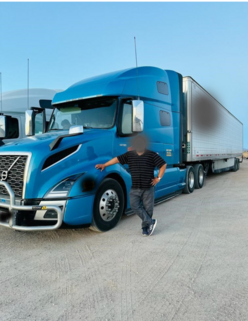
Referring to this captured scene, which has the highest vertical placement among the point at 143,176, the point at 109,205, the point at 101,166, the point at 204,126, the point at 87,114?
the point at 204,126

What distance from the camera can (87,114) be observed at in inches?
204

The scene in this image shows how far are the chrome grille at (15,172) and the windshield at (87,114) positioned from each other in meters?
1.56

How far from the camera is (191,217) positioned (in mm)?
5555

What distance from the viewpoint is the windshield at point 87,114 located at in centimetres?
500

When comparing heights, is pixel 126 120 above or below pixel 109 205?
above

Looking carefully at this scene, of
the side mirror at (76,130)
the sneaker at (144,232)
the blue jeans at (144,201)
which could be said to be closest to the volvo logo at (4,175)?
the side mirror at (76,130)

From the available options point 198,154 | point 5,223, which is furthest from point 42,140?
point 198,154

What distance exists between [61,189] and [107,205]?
38.2 inches

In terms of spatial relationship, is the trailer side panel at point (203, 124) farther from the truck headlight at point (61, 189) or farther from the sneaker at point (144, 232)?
the truck headlight at point (61, 189)

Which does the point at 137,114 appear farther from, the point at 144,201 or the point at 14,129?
the point at 14,129

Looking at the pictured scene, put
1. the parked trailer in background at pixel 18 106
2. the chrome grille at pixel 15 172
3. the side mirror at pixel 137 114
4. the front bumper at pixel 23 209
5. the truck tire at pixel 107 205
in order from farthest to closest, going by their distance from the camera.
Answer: the parked trailer in background at pixel 18 106 → the side mirror at pixel 137 114 → the truck tire at pixel 107 205 → the chrome grille at pixel 15 172 → the front bumper at pixel 23 209

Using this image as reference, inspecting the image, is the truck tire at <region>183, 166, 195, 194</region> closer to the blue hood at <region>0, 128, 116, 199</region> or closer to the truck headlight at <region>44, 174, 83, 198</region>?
the blue hood at <region>0, 128, 116, 199</region>

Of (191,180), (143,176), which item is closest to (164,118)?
(143,176)

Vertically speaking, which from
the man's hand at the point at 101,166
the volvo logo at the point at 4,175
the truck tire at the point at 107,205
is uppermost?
the man's hand at the point at 101,166
